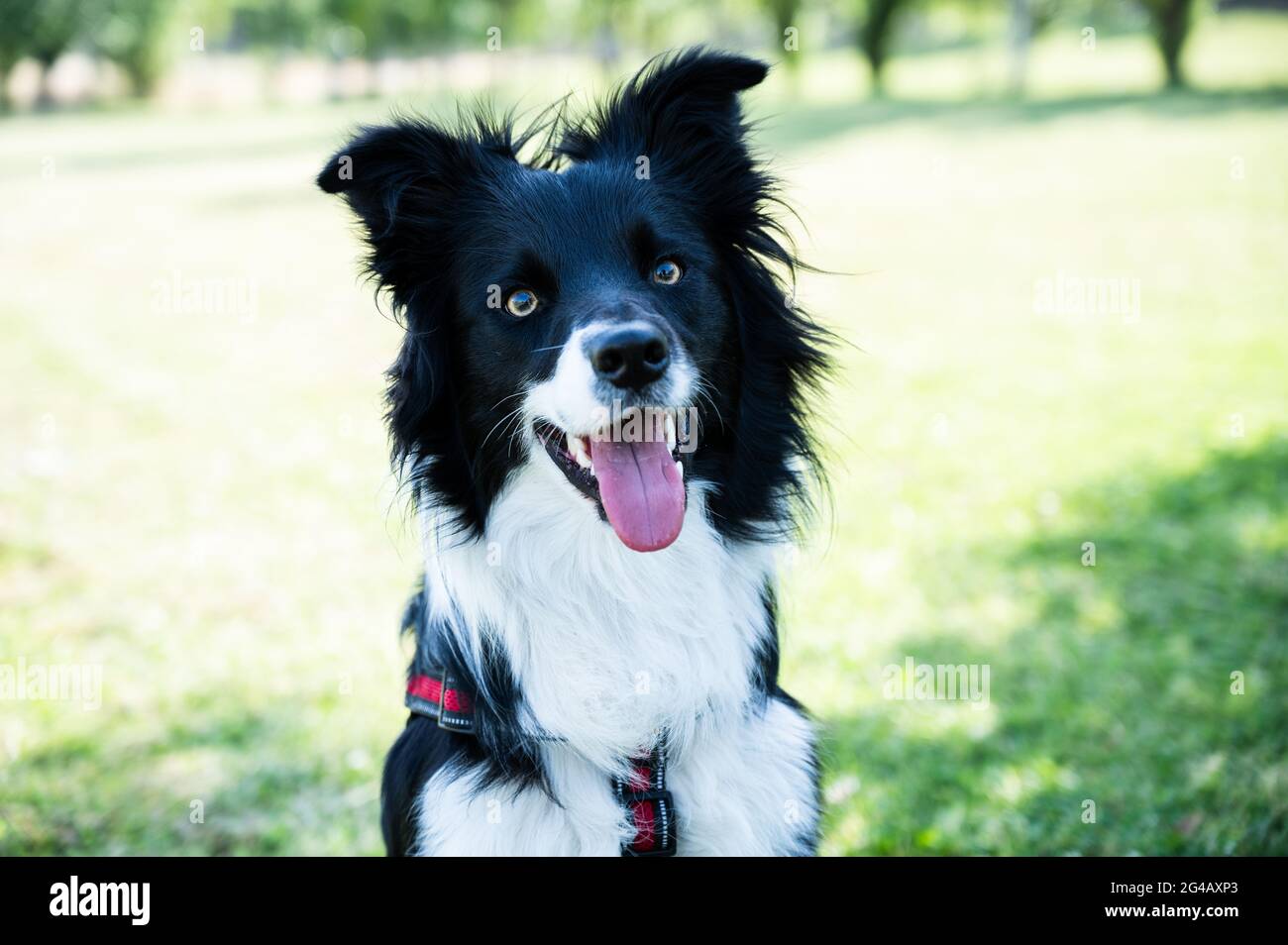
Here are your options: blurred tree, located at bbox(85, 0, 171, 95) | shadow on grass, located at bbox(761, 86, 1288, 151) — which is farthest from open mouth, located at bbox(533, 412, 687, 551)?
blurred tree, located at bbox(85, 0, 171, 95)

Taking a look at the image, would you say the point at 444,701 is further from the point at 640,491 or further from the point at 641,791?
the point at 640,491

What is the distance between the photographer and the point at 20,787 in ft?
13.6

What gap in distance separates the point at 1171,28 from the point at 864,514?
2819 cm

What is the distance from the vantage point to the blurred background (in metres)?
4.09

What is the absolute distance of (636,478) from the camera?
2643mm

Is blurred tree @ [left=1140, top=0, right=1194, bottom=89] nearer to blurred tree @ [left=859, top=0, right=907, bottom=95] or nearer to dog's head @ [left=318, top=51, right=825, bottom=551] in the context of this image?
blurred tree @ [left=859, top=0, right=907, bottom=95]

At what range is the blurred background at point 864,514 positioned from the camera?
409 cm

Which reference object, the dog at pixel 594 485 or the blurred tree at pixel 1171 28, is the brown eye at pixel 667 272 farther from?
the blurred tree at pixel 1171 28

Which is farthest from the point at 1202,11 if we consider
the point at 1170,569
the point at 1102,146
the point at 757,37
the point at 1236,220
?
the point at 1170,569

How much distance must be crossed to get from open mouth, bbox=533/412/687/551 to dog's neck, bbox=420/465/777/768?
12cm

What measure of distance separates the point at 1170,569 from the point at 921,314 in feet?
18.6

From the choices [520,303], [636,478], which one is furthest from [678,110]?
[636,478]

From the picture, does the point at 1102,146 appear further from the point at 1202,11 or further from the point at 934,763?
the point at 934,763

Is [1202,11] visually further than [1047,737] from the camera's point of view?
Yes
